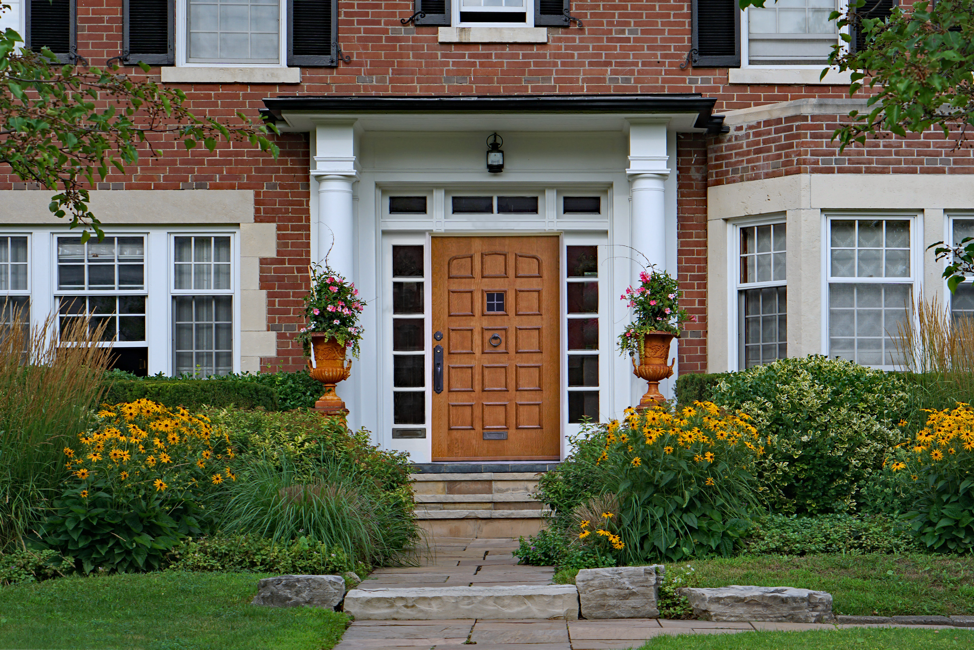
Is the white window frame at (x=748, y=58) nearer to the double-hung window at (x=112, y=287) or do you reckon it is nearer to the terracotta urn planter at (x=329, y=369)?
the terracotta urn planter at (x=329, y=369)

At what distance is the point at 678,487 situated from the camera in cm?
604

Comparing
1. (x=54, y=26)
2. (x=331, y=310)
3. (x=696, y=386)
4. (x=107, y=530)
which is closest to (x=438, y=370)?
(x=331, y=310)

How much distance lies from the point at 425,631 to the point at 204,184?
6.04m

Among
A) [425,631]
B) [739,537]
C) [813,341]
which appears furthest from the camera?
[813,341]

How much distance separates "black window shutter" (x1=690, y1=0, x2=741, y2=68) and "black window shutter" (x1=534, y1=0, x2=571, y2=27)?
1234mm

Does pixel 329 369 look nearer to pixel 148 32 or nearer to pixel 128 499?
pixel 128 499

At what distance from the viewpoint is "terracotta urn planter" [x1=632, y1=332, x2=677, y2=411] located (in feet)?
29.0

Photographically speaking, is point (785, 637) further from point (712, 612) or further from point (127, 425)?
point (127, 425)

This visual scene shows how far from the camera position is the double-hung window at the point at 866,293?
9281 mm

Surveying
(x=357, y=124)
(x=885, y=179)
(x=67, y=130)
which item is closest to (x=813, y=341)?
(x=885, y=179)

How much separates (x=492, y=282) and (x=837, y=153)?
3.36 m

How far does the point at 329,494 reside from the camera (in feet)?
20.4

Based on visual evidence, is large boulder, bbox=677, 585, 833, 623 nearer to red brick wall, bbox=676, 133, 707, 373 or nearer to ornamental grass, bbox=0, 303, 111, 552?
ornamental grass, bbox=0, 303, 111, 552

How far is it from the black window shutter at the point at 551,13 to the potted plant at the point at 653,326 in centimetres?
267
